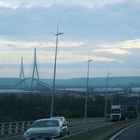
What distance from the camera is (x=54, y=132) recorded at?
1159 inches

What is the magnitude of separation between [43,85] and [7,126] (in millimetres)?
103797

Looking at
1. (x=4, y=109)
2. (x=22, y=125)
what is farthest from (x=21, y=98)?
(x=22, y=125)

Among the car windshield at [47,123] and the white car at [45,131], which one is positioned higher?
the car windshield at [47,123]

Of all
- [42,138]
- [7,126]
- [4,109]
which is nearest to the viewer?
[42,138]

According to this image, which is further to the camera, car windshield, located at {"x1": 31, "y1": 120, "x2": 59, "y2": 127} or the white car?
car windshield, located at {"x1": 31, "y1": 120, "x2": 59, "y2": 127}

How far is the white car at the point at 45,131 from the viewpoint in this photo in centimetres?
2898

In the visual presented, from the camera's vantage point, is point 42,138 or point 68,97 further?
point 68,97

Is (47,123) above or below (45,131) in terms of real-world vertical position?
above

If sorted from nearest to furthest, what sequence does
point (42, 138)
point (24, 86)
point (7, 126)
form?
point (42, 138)
point (7, 126)
point (24, 86)

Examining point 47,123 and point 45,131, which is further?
point 47,123

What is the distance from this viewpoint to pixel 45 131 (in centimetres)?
2922

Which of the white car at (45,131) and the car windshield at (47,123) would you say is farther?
the car windshield at (47,123)

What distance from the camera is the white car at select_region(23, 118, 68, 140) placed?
95.1 ft

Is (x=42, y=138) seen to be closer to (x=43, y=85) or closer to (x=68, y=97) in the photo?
(x=43, y=85)
